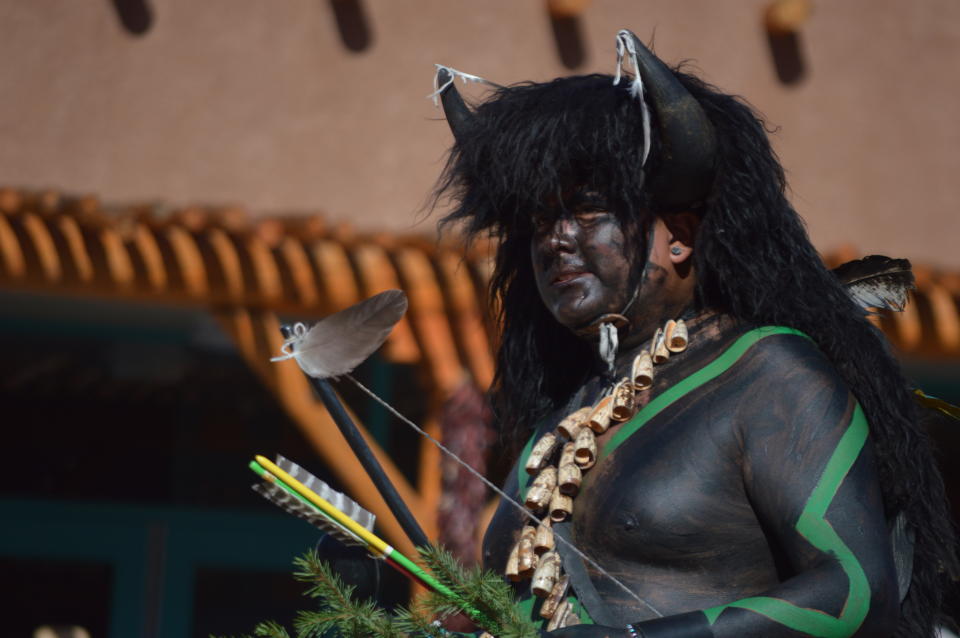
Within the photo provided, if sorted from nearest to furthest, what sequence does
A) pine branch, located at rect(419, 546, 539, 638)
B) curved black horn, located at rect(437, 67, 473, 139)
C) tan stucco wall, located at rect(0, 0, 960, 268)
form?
pine branch, located at rect(419, 546, 539, 638) < curved black horn, located at rect(437, 67, 473, 139) < tan stucco wall, located at rect(0, 0, 960, 268)

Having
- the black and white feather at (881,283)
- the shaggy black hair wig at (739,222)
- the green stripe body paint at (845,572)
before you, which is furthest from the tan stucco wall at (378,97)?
the green stripe body paint at (845,572)

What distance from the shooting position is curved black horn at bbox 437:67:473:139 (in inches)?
87.4

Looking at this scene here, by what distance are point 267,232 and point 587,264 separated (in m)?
3.54

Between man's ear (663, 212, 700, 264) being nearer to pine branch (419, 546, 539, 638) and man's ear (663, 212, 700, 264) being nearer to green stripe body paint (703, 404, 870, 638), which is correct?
green stripe body paint (703, 404, 870, 638)

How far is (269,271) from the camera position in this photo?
18.3 feet

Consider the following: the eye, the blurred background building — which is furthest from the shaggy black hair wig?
the blurred background building

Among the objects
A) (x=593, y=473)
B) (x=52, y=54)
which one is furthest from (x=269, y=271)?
(x=593, y=473)

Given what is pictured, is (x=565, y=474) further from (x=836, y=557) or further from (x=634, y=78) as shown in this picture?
(x=634, y=78)

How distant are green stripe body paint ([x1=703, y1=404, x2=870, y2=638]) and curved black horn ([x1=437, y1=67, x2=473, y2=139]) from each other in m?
0.80

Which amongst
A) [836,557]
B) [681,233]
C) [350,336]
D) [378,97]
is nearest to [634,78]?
[681,233]

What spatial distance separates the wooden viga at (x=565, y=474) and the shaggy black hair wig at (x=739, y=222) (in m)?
0.13

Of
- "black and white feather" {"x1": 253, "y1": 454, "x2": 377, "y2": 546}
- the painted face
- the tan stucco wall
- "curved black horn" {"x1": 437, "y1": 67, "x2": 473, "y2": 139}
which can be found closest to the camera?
"black and white feather" {"x1": 253, "y1": 454, "x2": 377, "y2": 546}

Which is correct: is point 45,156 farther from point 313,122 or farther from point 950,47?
point 950,47

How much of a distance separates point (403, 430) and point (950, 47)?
342 cm
